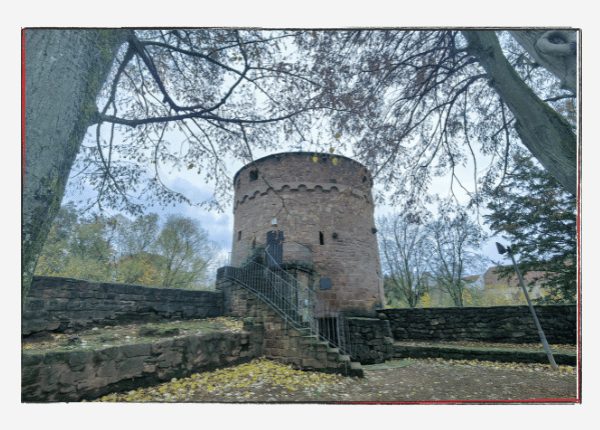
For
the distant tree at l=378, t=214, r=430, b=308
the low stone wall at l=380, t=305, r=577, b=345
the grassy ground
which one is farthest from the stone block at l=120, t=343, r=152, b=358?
the distant tree at l=378, t=214, r=430, b=308

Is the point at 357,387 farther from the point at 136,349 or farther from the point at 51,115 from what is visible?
the point at 51,115

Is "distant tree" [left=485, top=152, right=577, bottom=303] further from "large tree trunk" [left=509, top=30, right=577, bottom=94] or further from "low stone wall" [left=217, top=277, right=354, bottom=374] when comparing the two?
"low stone wall" [left=217, top=277, right=354, bottom=374]

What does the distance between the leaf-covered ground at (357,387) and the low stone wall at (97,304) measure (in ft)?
4.94

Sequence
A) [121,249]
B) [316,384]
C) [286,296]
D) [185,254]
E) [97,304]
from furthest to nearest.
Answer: [185,254]
[286,296]
[121,249]
[97,304]
[316,384]

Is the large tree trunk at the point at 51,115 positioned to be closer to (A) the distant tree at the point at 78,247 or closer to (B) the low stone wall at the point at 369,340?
(A) the distant tree at the point at 78,247

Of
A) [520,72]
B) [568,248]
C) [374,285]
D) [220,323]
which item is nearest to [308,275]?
[374,285]

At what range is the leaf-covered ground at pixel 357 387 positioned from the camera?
290 centimetres

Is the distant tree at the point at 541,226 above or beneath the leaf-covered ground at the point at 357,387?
above

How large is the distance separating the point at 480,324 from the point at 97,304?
881cm

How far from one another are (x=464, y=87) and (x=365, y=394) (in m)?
4.59

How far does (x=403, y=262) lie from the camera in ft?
47.4

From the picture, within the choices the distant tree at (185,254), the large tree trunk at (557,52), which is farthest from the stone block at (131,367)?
the distant tree at (185,254)

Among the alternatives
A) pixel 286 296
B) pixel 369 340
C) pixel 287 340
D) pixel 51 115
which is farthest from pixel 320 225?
pixel 51 115

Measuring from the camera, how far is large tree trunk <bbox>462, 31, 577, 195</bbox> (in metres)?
2.57
